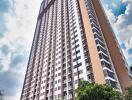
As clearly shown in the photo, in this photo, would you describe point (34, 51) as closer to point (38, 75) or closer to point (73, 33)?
point (38, 75)

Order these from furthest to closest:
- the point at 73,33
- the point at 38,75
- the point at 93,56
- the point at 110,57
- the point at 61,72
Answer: the point at 38,75, the point at 73,33, the point at 61,72, the point at 110,57, the point at 93,56

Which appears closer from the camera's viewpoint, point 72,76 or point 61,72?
point 72,76

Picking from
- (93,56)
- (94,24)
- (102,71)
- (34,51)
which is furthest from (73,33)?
(34,51)

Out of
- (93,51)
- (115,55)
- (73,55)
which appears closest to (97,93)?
(93,51)

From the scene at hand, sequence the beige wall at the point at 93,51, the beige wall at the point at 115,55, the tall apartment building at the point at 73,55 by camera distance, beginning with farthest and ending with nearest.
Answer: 1. the tall apartment building at the point at 73,55
2. the beige wall at the point at 115,55
3. the beige wall at the point at 93,51

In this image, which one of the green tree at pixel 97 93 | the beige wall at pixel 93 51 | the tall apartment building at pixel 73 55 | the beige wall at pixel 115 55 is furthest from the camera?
the tall apartment building at pixel 73 55

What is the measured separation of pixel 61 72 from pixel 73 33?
16673 mm

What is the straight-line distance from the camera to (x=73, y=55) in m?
62.1

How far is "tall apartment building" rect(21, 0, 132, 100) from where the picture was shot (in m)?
52.5

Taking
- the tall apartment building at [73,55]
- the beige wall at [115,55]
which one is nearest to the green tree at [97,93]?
the tall apartment building at [73,55]

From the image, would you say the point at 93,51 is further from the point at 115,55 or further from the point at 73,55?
the point at 73,55

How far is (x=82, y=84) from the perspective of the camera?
117 ft

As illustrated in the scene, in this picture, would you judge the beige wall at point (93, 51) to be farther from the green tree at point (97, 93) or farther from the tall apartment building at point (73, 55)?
the green tree at point (97, 93)

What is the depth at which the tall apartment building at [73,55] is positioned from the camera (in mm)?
52531
